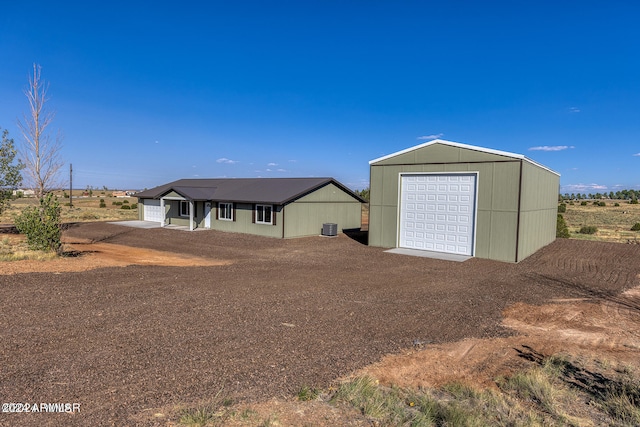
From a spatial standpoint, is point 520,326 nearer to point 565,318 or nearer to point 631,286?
point 565,318

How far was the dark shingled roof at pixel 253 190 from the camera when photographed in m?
24.2

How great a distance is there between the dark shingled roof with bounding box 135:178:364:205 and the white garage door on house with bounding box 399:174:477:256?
7514 mm

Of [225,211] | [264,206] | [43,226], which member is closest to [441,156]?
[264,206]

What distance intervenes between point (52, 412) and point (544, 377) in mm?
6186

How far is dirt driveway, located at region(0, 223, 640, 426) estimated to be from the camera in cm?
500

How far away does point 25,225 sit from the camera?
47.7 ft

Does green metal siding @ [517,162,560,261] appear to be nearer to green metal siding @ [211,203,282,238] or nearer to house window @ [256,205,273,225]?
green metal siding @ [211,203,282,238]

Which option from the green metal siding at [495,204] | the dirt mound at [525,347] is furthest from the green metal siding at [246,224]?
the dirt mound at [525,347]

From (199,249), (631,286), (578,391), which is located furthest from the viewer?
(199,249)

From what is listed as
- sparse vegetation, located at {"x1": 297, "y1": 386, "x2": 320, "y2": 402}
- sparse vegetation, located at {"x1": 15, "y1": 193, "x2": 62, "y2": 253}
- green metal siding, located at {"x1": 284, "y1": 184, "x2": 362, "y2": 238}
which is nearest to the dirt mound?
sparse vegetation, located at {"x1": 297, "y1": 386, "x2": 320, "y2": 402}

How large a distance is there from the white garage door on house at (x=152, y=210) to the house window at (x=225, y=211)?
725 cm

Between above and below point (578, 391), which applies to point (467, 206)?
above

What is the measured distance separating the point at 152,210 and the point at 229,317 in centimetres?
2753

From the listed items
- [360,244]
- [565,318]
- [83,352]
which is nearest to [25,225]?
[83,352]
